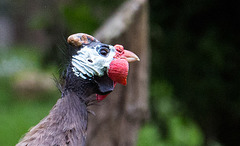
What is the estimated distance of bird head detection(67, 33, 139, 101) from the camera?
7.93ft

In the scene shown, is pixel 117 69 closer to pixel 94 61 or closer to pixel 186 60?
pixel 94 61

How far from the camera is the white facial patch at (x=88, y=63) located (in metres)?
2.42

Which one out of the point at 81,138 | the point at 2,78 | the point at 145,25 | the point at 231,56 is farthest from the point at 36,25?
the point at 2,78

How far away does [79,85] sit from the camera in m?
2.44

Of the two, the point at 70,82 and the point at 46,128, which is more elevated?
the point at 70,82

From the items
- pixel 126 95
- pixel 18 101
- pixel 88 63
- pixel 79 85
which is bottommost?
pixel 18 101

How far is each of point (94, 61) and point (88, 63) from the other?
0.03 m

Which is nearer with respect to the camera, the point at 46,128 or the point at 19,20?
the point at 46,128

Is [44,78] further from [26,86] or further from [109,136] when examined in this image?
[109,136]

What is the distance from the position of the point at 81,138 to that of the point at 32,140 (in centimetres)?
25

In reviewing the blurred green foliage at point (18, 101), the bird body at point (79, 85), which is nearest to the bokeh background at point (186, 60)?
the blurred green foliage at point (18, 101)

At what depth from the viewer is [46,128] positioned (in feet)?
7.70

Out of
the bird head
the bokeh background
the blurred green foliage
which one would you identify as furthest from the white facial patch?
the blurred green foliage

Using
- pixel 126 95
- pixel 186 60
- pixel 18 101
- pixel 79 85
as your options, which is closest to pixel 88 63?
pixel 79 85
